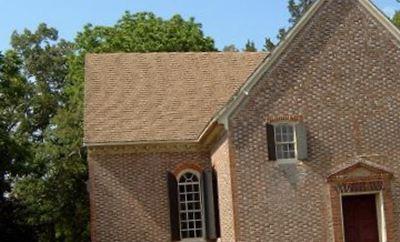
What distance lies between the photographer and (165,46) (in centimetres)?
4259

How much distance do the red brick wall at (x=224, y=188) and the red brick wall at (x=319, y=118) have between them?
43 cm

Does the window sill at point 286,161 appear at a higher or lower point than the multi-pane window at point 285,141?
lower

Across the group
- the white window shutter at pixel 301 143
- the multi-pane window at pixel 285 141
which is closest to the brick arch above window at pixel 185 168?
the multi-pane window at pixel 285 141

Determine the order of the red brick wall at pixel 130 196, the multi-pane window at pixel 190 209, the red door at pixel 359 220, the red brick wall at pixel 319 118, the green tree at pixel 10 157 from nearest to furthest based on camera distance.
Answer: the red brick wall at pixel 319 118
the red door at pixel 359 220
the red brick wall at pixel 130 196
the multi-pane window at pixel 190 209
the green tree at pixel 10 157

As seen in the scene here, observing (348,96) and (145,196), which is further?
(145,196)

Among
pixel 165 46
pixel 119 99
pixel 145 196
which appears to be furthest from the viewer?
pixel 165 46

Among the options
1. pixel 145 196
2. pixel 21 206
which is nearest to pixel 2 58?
pixel 21 206

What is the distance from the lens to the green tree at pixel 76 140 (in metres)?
42.8

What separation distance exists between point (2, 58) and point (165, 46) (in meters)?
11.4

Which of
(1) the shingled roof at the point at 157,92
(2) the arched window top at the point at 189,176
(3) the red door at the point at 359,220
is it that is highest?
(1) the shingled roof at the point at 157,92

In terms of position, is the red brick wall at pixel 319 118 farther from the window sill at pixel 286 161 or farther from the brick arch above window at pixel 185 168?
the brick arch above window at pixel 185 168

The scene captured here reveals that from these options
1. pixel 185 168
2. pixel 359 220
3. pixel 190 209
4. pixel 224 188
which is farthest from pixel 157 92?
pixel 359 220

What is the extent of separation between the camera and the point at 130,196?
24.8m

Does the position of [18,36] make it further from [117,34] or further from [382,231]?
[382,231]
